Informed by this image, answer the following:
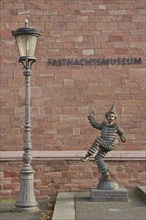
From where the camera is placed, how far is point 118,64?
36.6 ft

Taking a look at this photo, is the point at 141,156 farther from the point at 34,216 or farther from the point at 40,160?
the point at 34,216

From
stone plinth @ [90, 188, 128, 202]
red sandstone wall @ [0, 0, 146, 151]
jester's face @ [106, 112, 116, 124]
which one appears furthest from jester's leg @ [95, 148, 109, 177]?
red sandstone wall @ [0, 0, 146, 151]

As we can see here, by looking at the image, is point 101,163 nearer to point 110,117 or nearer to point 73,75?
point 110,117

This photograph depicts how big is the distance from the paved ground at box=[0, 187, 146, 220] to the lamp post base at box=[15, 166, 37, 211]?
127mm

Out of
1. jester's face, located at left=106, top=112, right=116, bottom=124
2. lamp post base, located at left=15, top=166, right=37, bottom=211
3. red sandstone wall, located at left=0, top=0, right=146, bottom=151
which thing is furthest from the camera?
red sandstone wall, located at left=0, top=0, right=146, bottom=151

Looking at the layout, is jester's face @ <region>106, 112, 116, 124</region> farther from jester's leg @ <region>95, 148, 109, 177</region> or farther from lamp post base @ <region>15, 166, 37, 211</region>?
lamp post base @ <region>15, 166, 37, 211</region>

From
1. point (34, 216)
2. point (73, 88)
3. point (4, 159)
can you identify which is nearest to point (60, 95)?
point (73, 88)

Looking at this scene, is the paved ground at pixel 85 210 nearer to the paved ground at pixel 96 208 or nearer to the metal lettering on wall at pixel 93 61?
the paved ground at pixel 96 208

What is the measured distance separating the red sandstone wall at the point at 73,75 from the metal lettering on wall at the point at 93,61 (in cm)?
10

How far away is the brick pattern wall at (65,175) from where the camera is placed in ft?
35.4

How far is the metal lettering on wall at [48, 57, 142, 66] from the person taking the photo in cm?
1116

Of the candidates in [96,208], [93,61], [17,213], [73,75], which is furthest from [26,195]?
[93,61]

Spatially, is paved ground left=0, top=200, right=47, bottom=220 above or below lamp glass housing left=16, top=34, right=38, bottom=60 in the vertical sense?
below

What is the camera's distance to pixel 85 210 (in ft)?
27.8
